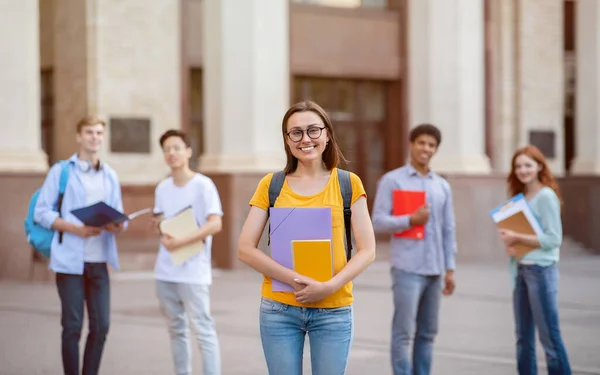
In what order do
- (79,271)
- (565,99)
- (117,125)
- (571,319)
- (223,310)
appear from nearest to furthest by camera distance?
(79,271) < (571,319) < (223,310) < (117,125) < (565,99)

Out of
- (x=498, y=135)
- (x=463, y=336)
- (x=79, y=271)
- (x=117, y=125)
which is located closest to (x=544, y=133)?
(x=498, y=135)

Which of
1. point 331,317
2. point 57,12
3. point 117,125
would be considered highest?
point 57,12

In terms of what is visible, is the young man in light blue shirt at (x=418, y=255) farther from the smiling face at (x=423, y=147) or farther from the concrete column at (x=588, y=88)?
the concrete column at (x=588, y=88)

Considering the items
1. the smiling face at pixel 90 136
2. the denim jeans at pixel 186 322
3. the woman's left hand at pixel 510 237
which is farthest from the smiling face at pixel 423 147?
the smiling face at pixel 90 136

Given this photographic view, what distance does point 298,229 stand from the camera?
4.23 m

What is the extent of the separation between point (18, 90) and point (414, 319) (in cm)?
1004

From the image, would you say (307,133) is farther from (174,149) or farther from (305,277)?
(174,149)

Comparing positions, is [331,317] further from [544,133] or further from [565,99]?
[565,99]

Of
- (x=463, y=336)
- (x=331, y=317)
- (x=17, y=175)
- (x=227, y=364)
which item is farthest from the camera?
(x=17, y=175)

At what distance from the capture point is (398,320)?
687 centimetres

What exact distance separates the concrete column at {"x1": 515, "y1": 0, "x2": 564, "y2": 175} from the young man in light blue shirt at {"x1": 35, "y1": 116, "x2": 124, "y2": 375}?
18.7 meters

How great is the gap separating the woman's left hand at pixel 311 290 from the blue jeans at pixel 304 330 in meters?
0.13

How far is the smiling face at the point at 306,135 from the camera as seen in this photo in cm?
430

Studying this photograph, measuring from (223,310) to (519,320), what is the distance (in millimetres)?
5448
